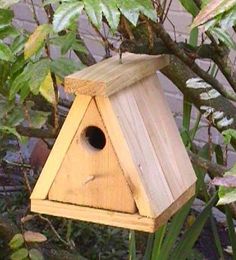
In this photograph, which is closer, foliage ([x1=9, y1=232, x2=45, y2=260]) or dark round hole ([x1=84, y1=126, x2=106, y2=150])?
dark round hole ([x1=84, y1=126, x2=106, y2=150])

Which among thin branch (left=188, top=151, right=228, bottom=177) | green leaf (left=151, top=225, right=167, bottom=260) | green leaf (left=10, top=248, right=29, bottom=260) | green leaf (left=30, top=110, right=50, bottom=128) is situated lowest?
green leaf (left=10, top=248, right=29, bottom=260)

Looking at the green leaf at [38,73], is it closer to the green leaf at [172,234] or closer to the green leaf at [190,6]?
the green leaf at [190,6]

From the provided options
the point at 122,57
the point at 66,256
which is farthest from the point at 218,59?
the point at 66,256

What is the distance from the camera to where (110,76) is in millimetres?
1381

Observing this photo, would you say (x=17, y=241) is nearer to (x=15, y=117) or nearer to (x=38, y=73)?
(x=15, y=117)

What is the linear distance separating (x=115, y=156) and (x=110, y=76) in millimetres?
145

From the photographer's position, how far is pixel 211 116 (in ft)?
5.93

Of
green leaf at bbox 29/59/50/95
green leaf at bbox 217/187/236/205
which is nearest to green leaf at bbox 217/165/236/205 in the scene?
green leaf at bbox 217/187/236/205

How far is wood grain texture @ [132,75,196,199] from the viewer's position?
1.48 metres

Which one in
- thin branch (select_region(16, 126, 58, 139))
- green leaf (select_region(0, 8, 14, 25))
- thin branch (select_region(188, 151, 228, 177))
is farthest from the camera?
thin branch (select_region(16, 126, 58, 139))

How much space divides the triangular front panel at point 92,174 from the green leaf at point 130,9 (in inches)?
7.3

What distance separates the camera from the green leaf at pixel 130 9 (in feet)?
4.27

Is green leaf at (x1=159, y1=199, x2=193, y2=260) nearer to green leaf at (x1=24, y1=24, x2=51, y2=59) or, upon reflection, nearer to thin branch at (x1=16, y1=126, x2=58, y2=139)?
thin branch at (x1=16, y1=126, x2=58, y2=139)

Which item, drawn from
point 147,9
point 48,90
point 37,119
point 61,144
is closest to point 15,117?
point 37,119
